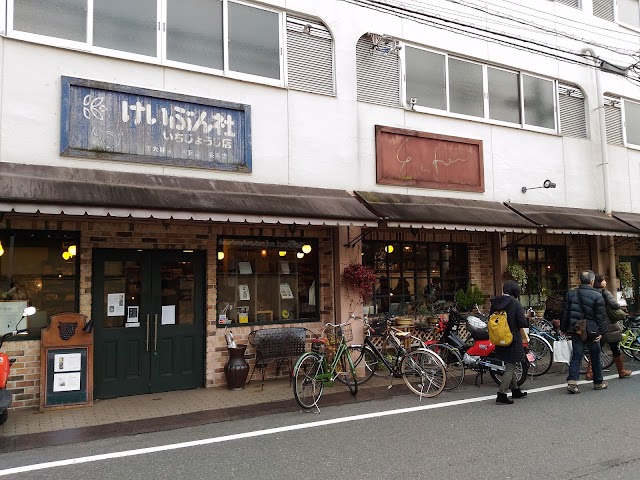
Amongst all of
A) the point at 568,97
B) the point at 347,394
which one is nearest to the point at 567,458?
the point at 347,394

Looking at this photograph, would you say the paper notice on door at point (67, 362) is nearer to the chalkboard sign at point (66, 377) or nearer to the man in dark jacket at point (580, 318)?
the chalkboard sign at point (66, 377)

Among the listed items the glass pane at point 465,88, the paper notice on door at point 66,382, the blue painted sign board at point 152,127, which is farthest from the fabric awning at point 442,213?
the paper notice on door at point 66,382

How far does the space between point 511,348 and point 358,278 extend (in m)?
2.90

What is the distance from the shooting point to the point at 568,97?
43.2 feet

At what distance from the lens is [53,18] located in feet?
24.4

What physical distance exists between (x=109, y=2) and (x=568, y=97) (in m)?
11.0

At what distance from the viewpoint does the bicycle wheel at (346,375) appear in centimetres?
777

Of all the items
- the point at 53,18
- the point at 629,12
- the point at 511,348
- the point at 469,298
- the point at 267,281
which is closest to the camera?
the point at 511,348

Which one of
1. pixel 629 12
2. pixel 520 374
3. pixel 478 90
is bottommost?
pixel 520 374

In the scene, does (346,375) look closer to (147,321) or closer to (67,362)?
(147,321)

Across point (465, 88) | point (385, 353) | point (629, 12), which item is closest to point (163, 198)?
point (385, 353)

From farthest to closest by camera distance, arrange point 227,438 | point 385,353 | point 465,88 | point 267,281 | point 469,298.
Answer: point 465,88
point 469,298
point 267,281
point 385,353
point 227,438

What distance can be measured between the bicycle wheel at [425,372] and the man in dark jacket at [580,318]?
200cm

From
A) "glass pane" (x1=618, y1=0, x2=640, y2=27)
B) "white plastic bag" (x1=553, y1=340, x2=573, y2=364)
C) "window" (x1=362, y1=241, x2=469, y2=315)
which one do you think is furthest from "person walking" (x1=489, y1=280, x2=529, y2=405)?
"glass pane" (x1=618, y1=0, x2=640, y2=27)
